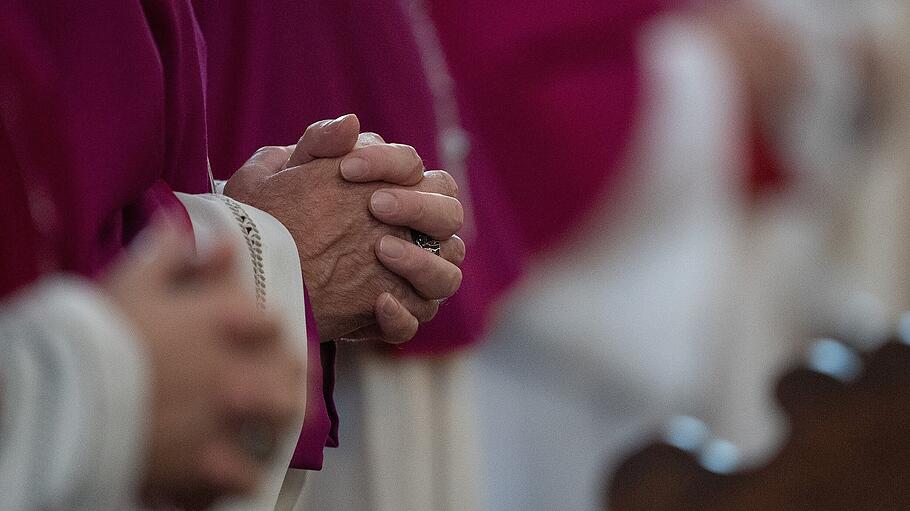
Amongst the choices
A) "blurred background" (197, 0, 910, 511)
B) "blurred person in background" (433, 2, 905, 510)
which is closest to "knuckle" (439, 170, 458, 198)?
"blurred background" (197, 0, 910, 511)

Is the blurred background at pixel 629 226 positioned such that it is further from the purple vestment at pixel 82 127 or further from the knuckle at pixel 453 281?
the purple vestment at pixel 82 127

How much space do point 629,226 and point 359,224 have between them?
3.19ft

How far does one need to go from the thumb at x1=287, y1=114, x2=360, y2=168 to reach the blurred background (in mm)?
465

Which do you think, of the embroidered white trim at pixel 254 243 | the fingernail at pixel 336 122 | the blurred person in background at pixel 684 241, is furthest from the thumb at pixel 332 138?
the blurred person in background at pixel 684 241

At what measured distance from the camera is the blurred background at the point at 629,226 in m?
1.34

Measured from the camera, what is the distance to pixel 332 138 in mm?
818

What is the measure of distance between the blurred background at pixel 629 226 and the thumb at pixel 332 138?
465 millimetres

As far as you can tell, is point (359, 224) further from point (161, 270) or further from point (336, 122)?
point (161, 270)

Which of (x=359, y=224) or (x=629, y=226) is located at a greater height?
(x=359, y=224)

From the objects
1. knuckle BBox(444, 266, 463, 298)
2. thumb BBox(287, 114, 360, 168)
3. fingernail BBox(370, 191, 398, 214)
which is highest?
thumb BBox(287, 114, 360, 168)

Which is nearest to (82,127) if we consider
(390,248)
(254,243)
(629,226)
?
(254,243)

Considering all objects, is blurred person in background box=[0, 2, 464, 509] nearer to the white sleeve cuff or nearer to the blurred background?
the white sleeve cuff

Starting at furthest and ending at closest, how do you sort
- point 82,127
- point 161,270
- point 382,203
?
point 382,203 → point 82,127 → point 161,270

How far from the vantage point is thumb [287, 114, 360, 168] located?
82 centimetres
